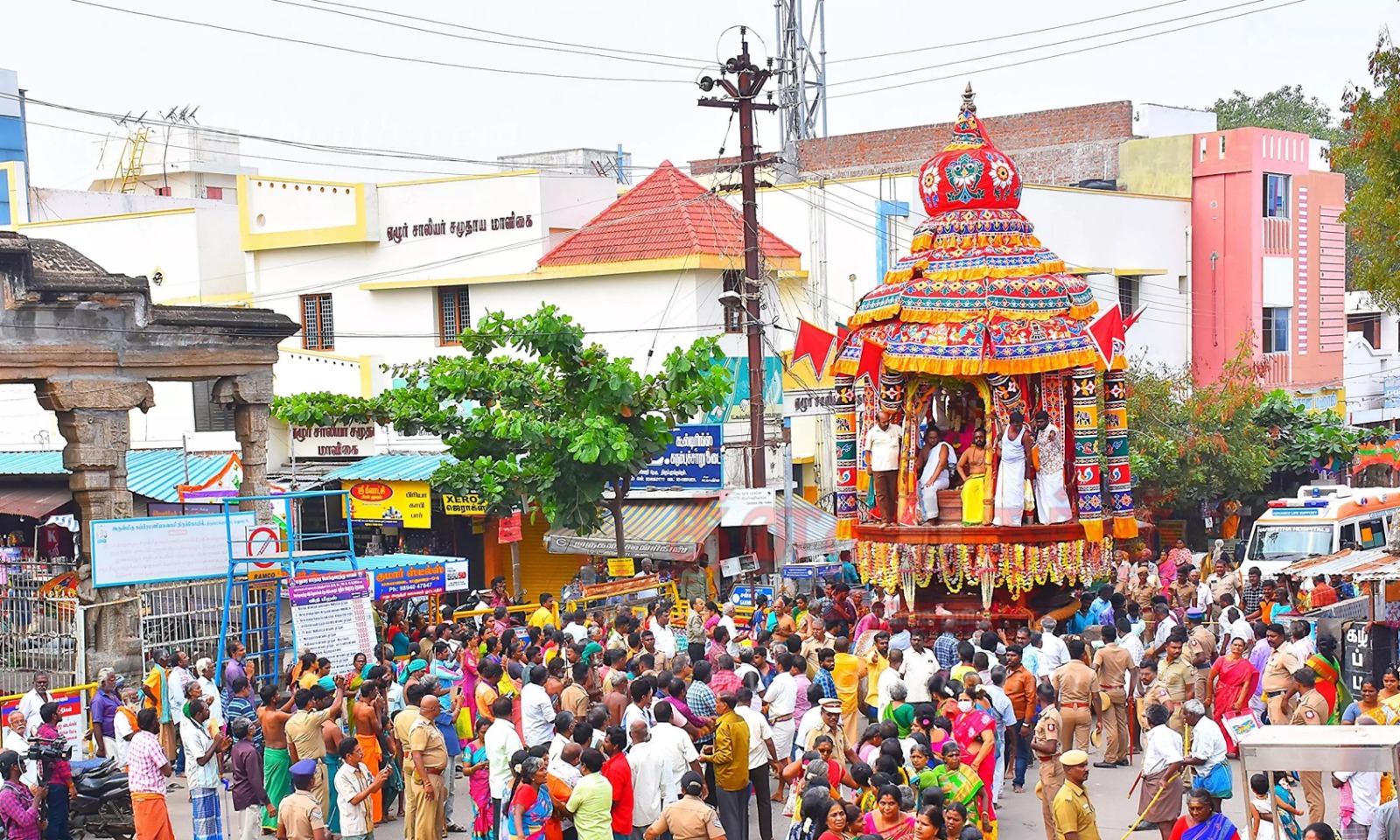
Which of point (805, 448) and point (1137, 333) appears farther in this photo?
point (1137, 333)

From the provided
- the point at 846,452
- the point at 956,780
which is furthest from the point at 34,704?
the point at 846,452

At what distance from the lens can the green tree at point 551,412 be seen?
75.2ft

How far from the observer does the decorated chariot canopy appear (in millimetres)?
18422

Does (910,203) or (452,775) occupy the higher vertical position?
(910,203)

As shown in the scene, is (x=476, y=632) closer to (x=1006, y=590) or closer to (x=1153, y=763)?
(x=1006, y=590)

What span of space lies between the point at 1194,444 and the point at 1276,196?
1130cm

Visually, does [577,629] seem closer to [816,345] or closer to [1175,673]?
[816,345]

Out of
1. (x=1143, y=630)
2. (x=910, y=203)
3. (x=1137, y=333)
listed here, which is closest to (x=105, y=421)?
(x=1143, y=630)

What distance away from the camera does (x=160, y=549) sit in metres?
18.2

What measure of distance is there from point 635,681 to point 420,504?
50.3 feet

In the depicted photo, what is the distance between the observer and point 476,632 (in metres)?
18.5

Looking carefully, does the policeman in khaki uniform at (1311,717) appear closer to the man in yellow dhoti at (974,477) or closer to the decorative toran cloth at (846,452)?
the man in yellow dhoti at (974,477)

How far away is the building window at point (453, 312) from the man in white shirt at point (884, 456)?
1463 cm

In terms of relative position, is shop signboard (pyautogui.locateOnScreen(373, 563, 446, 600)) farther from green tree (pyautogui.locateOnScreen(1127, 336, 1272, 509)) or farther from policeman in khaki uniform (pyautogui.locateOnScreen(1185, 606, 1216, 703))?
green tree (pyautogui.locateOnScreen(1127, 336, 1272, 509))
